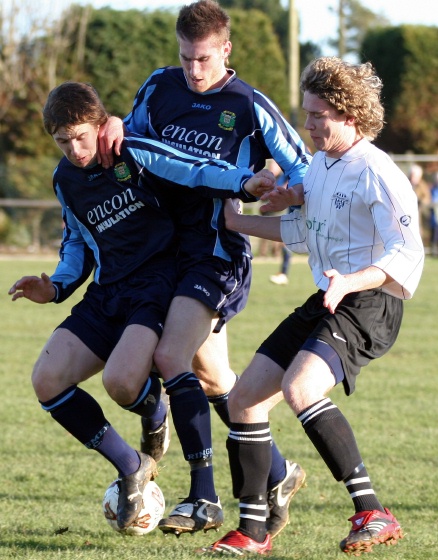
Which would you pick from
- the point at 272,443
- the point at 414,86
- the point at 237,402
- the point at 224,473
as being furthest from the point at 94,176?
the point at 414,86

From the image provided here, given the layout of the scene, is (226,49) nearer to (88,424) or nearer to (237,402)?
(237,402)

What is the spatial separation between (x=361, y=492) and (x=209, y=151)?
1781 millimetres

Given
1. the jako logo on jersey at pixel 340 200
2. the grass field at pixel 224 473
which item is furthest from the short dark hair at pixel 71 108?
the grass field at pixel 224 473

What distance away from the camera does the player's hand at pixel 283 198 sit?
4133 millimetres

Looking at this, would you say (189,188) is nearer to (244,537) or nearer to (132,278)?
(132,278)

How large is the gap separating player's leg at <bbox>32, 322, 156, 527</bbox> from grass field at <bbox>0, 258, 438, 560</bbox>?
34 centimetres

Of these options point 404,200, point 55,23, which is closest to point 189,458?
point 404,200

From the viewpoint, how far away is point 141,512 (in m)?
4.35

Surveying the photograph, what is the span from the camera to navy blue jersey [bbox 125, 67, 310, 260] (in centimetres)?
463

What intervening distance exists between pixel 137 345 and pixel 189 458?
0.53 meters

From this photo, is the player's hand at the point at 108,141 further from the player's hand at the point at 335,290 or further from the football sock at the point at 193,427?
the player's hand at the point at 335,290

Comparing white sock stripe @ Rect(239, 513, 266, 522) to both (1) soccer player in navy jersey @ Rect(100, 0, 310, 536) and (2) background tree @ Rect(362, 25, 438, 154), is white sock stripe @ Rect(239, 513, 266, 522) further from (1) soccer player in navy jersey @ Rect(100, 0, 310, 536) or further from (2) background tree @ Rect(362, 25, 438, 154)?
(2) background tree @ Rect(362, 25, 438, 154)

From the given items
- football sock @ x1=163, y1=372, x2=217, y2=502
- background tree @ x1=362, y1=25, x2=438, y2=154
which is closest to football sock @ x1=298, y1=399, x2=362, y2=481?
football sock @ x1=163, y1=372, x2=217, y2=502

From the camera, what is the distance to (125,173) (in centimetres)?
452
